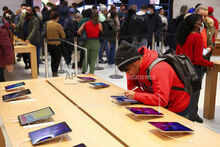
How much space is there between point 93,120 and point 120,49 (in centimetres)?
57

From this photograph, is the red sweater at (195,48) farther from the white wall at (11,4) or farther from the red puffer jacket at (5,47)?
the white wall at (11,4)

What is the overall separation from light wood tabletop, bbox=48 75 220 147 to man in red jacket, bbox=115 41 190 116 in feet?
0.40

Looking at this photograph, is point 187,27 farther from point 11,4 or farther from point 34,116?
point 11,4

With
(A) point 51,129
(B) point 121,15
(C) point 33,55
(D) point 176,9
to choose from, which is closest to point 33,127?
(A) point 51,129

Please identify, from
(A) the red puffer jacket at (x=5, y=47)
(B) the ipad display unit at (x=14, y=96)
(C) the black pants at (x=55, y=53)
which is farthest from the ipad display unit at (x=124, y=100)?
(C) the black pants at (x=55, y=53)

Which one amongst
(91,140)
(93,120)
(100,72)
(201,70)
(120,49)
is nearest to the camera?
(91,140)

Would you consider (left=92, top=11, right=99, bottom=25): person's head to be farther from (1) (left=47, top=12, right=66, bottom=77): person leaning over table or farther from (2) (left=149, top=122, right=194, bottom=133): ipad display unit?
(2) (left=149, top=122, right=194, bottom=133): ipad display unit

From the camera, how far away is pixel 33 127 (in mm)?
1623

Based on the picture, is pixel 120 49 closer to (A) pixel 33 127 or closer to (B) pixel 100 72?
(A) pixel 33 127

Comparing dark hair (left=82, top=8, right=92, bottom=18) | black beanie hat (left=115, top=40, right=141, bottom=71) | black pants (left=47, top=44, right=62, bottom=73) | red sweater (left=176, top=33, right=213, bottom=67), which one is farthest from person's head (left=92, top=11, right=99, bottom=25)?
black beanie hat (left=115, top=40, right=141, bottom=71)

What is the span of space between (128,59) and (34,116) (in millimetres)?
782

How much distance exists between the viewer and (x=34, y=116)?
5.65 ft

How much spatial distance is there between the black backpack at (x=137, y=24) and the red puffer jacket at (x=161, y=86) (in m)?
3.65

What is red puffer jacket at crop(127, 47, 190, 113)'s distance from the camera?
1.85 m
